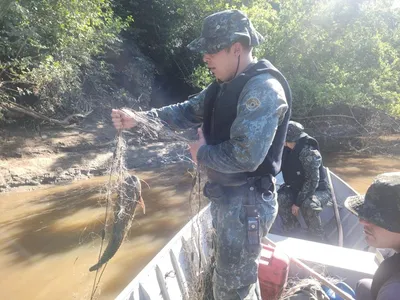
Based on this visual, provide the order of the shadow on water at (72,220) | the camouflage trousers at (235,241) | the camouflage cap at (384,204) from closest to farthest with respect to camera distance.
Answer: the camouflage cap at (384,204) → the camouflage trousers at (235,241) → the shadow on water at (72,220)

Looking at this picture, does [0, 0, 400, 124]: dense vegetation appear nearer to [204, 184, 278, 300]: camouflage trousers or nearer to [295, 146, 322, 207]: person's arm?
[295, 146, 322, 207]: person's arm

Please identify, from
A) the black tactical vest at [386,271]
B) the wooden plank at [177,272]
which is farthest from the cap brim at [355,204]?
the wooden plank at [177,272]

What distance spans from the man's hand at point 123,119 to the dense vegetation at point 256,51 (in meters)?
7.96

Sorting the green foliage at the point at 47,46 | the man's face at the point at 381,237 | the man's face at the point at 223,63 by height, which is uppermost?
the green foliage at the point at 47,46

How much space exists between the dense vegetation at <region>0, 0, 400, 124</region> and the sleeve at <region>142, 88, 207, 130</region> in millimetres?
7897

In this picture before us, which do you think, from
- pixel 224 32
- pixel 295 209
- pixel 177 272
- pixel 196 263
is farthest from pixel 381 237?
pixel 295 209

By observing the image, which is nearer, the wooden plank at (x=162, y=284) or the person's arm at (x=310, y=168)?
the wooden plank at (x=162, y=284)

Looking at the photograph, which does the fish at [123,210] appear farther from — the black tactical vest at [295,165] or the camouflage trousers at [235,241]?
the black tactical vest at [295,165]

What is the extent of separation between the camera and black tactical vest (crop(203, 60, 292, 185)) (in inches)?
88.4

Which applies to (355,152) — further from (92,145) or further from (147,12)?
(147,12)

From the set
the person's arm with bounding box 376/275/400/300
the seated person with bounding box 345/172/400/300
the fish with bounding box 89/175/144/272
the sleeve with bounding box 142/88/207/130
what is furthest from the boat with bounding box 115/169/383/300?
the person's arm with bounding box 376/275/400/300

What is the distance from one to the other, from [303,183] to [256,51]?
338 inches

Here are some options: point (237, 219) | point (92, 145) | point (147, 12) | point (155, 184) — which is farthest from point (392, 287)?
point (147, 12)

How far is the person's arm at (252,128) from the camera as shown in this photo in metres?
2.03
